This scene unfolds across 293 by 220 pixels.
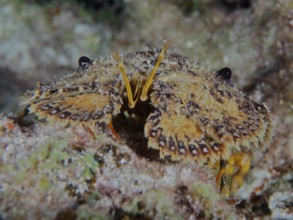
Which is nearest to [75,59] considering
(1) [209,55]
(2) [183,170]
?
(1) [209,55]

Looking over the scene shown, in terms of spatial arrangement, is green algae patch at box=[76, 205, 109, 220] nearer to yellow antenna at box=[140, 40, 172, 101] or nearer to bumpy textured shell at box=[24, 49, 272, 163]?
bumpy textured shell at box=[24, 49, 272, 163]

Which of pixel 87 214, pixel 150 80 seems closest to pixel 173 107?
pixel 150 80

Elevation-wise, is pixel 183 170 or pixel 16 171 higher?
pixel 16 171

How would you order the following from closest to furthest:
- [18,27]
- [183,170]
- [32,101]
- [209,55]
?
[183,170], [32,101], [209,55], [18,27]

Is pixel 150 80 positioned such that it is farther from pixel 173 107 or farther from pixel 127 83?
pixel 173 107

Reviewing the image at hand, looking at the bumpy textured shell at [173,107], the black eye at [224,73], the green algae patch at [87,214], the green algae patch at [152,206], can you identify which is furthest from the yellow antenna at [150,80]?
the green algae patch at [87,214]

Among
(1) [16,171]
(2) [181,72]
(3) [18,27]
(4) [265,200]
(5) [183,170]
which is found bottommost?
(4) [265,200]

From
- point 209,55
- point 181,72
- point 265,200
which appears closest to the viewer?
point 181,72

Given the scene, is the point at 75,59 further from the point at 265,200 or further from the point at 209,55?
the point at 265,200

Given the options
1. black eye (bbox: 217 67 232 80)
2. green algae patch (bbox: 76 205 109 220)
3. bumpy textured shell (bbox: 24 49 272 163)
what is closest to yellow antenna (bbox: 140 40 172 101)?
bumpy textured shell (bbox: 24 49 272 163)
